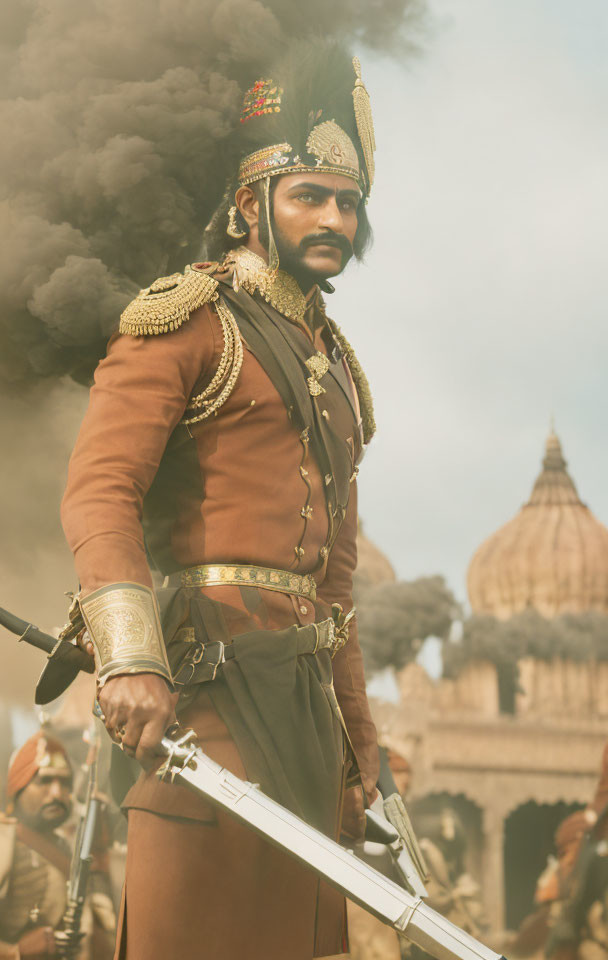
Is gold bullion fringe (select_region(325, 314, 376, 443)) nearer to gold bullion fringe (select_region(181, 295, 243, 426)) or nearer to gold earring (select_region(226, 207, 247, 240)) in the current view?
gold earring (select_region(226, 207, 247, 240))

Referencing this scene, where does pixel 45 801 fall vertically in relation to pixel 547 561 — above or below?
below

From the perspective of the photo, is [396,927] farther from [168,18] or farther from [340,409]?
[168,18]

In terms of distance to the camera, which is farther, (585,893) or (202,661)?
(585,893)

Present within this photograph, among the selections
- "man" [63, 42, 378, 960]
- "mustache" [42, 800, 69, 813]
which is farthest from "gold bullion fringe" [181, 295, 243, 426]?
"mustache" [42, 800, 69, 813]

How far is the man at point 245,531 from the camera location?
2.48m

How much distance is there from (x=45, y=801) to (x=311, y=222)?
1127cm

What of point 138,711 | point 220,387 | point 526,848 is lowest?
point 138,711

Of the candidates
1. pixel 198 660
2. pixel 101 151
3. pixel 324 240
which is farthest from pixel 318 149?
pixel 198 660

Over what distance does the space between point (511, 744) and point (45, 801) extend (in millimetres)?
9662

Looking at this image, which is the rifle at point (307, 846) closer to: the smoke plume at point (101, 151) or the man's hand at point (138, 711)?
the man's hand at point (138, 711)

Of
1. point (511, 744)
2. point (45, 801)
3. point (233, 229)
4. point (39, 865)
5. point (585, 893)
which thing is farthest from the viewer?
point (511, 744)

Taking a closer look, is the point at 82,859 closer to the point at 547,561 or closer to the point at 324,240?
the point at 324,240

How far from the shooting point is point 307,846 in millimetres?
2320

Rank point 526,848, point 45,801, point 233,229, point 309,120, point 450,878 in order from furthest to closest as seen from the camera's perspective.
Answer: point 526,848 < point 450,878 < point 45,801 < point 233,229 < point 309,120
